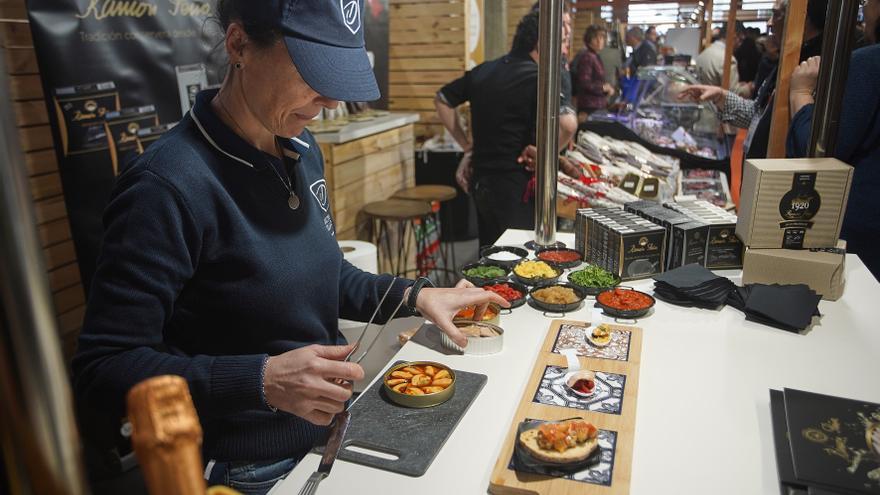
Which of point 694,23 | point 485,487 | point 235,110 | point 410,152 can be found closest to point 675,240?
point 485,487

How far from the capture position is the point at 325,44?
1222 mm

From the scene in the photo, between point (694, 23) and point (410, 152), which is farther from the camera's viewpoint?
point (410, 152)

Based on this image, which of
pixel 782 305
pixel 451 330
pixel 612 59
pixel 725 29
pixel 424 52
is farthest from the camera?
pixel 612 59

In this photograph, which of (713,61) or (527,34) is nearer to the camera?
(527,34)

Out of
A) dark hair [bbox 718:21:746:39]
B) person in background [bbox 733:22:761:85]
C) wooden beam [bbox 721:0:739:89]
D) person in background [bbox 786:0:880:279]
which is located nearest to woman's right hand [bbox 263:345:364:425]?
person in background [bbox 786:0:880:279]

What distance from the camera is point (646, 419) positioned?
1341mm

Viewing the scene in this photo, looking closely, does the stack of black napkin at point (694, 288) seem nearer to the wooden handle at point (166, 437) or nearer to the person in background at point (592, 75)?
the wooden handle at point (166, 437)

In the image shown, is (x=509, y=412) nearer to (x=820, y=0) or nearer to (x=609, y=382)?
(x=609, y=382)

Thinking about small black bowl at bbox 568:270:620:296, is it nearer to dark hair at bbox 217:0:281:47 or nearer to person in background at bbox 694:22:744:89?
dark hair at bbox 217:0:281:47

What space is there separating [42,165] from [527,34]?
2630 millimetres

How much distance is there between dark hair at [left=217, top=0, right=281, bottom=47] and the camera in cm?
118

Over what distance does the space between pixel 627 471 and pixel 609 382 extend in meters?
0.34

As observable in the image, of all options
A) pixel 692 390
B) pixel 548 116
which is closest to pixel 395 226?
pixel 548 116

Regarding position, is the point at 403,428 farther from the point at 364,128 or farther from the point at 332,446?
the point at 364,128
